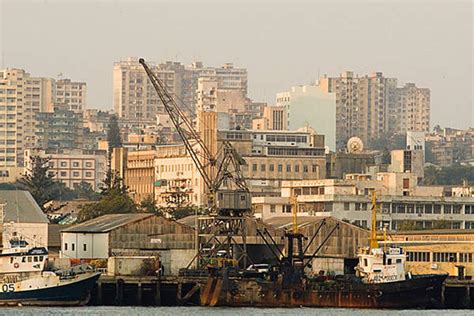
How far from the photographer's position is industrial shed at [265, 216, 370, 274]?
124 meters

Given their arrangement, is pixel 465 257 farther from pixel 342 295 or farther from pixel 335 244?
pixel 342 295

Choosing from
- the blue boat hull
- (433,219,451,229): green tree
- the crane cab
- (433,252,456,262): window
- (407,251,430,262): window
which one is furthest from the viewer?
(433,219,451,229): green tree

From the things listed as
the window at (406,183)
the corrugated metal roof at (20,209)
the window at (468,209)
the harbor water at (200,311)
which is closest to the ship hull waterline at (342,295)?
the harbor water at (200,311)

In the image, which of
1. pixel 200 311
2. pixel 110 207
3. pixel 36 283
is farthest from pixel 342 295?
pixel 110 207

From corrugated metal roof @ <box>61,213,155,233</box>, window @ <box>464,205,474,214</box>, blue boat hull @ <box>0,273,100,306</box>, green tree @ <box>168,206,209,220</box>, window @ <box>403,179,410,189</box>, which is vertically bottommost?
blue boat hull @ <box>0,273,100,306</box>

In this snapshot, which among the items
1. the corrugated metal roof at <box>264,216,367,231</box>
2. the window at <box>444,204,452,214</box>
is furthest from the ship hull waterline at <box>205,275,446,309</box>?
the window at <box>444,204,452,214</box>

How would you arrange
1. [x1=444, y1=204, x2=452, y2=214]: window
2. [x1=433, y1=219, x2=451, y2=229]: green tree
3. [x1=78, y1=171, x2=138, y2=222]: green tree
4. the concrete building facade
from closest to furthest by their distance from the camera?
[x1=433, y1=219, x2=451, y2=229]: green tree
[x1=78, y1=171, x2=138, y2=222]: green tree
the concrete building facade
[x1=444, y1=204, x2=452, y2=214]: window

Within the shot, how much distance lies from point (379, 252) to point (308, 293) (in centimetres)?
458

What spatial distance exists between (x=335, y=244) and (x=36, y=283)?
23.3 metres

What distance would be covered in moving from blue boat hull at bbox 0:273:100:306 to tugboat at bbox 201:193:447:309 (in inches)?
261

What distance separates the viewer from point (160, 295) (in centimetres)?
11306

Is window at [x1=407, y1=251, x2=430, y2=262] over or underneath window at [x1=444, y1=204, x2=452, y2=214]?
underneath

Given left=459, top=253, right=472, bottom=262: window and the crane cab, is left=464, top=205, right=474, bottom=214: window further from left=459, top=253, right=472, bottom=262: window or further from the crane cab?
the crane cab

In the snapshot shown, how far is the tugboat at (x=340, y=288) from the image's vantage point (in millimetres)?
108750
